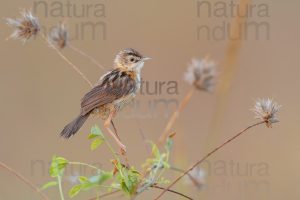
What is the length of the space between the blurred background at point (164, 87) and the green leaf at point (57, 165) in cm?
407

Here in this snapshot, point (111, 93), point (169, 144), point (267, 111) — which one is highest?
point (111, 93)

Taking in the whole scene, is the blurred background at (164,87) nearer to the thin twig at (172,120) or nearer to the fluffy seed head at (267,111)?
the thin twig at (172,120)

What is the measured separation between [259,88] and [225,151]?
1928 mm

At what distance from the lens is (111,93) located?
4.93 m

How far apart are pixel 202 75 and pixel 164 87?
6.05 m

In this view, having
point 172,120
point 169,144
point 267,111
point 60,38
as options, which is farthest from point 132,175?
point 60,38

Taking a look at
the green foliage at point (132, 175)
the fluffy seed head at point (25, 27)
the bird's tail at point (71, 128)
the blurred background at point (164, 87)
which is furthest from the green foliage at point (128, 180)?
the blurred background at point (164, 87)

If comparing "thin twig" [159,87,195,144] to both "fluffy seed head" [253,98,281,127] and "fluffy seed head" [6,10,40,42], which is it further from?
"fluffy seed head" [6,10,40,42]

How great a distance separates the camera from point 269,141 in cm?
1020

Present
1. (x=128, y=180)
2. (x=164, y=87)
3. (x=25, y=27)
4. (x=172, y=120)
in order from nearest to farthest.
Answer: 1. (x=128, y=180)
2. (x=172, y=120)
3. (x=25, y=27)
4. (x=164, y=87)

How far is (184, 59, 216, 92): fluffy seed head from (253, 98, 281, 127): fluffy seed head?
0.69 meters

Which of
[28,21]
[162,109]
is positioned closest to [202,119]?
[162,109]

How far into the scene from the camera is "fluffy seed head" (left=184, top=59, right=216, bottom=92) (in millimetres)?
4219

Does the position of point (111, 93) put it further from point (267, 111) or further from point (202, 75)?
point (267, 111)
